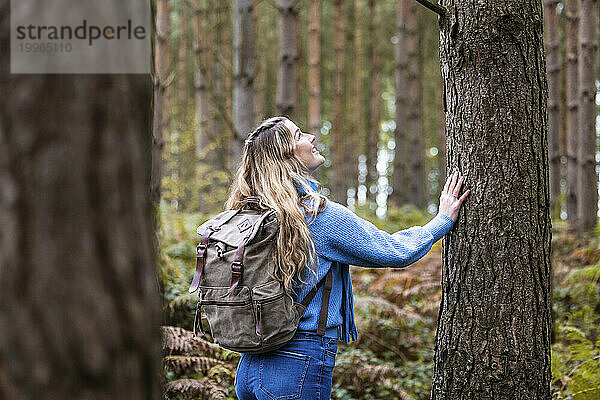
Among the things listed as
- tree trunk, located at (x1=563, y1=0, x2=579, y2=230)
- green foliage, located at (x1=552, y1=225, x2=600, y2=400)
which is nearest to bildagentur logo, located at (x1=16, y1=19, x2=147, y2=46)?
green foliage, located at (x1=552, y1=225, x2=600, y2=400)

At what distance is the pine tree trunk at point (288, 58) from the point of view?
288 inches

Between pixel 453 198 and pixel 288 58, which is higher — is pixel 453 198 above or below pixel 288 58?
below

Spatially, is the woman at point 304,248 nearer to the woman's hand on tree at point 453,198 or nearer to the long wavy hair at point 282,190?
the long wavy hair at point 282,190

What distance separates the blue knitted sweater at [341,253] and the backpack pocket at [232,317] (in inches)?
10.2

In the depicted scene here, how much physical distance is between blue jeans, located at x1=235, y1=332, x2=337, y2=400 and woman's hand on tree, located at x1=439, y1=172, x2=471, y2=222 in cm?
98

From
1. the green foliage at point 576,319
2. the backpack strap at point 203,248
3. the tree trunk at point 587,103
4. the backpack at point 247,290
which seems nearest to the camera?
the backpack at point 247,290

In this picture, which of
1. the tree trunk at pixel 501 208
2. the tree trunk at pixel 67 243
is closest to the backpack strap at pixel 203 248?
the tree trunk at pixel 501 208

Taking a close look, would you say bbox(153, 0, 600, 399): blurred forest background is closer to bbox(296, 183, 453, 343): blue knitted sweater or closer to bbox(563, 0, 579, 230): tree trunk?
bbox(563, 0, 579, 230): tree trunk

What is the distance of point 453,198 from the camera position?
10.7ft

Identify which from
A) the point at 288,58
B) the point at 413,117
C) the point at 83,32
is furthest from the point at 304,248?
the point at 413,117

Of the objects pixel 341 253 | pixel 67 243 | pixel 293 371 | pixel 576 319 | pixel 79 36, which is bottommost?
pixel 576 319

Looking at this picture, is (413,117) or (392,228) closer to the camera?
(392,228)

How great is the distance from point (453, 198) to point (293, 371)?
127cm

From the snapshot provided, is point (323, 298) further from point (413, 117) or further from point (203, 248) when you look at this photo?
point (413, 117)
